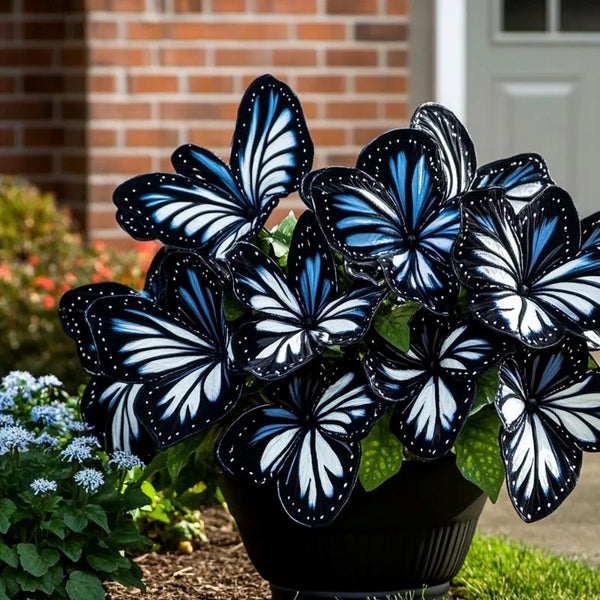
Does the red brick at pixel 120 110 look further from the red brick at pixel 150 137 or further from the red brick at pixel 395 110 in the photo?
the red brick at pixel 395 110

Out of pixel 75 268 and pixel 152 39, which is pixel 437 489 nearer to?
pixel 75 268

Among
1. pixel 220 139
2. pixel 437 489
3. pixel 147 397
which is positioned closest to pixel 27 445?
pixel 147 397

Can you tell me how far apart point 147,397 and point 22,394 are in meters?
0.69

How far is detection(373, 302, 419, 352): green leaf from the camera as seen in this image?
8.11 feet

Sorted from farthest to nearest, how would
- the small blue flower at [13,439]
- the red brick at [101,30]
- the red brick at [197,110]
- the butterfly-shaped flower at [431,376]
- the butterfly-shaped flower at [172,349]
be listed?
the red brick at [197,110] → the red brick at [101,30] → the small blue flower at [13,439] → the butterfly-shaped flower at [172,349] → the butterfly-shaped flower at [431,376]

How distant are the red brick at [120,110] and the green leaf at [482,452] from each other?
398 centimetres

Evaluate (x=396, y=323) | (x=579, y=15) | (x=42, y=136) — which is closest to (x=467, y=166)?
(x=396, y=323)

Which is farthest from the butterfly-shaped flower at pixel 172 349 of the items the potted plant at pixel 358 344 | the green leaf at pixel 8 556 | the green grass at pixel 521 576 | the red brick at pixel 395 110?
the red brick at pixel 395 110

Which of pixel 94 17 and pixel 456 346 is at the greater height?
pixel 94 17

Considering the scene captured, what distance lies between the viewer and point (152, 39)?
623 cm

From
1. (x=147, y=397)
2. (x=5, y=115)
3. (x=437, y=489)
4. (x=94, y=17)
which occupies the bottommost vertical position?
(x=437, y=489)

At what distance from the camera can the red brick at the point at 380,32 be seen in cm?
639

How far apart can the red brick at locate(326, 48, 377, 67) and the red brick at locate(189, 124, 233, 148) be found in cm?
61

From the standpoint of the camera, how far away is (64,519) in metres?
2.52
